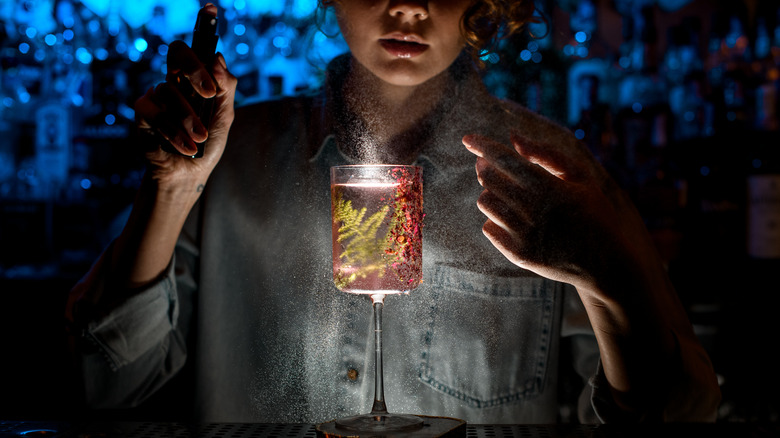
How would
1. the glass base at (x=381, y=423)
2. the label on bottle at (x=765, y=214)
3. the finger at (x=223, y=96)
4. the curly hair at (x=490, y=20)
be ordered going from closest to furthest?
the glass base at (x=381, y=423), the finger at (x=223, y=96), the curly hair at (x=490, y=20), the label on bottle at (x=765, y=214)

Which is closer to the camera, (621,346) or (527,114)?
(621,346)

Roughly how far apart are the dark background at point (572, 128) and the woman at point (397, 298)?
45cm

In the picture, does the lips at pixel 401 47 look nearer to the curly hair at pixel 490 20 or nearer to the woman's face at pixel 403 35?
the woman's face at pixel 403 35

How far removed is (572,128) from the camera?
7.37 ft

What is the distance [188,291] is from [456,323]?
0.54 metres

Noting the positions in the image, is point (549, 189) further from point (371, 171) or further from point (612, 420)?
point (612, 420)

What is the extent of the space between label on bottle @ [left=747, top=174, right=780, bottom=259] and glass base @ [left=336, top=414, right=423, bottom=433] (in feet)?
4.71

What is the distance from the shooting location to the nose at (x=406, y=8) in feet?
3.80

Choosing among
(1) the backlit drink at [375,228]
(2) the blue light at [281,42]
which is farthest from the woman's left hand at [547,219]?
(2) the blue light at [281,42]

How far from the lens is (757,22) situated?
2.63 meters

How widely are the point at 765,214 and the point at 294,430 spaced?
1.57m

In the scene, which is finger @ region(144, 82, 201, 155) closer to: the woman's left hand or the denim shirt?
the denim shirt

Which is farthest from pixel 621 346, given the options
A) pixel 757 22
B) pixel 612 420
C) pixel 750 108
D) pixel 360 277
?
pixel 757 22

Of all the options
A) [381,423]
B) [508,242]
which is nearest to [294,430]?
[381,423]
